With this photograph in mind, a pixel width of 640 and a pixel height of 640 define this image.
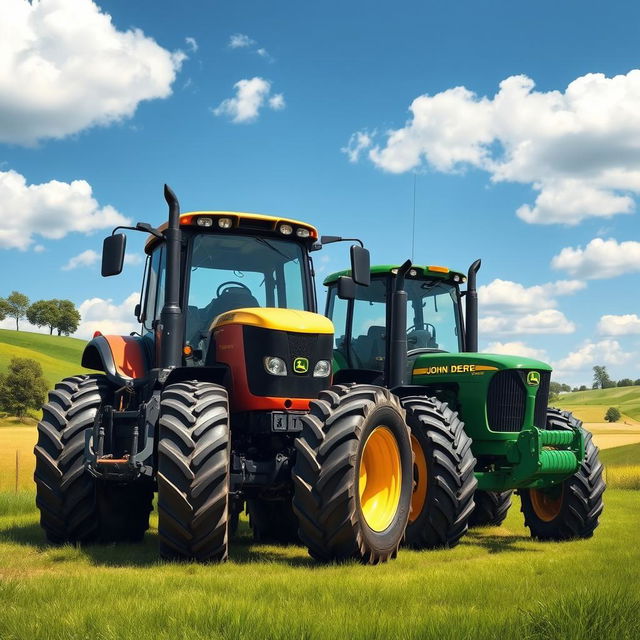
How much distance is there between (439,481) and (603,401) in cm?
14898

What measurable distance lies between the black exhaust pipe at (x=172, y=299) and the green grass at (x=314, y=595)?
1.88m

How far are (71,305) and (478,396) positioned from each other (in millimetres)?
119202

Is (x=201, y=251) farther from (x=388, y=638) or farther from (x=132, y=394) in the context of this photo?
(x=388, y=638)

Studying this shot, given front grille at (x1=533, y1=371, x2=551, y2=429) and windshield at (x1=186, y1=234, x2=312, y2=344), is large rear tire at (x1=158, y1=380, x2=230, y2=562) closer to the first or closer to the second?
windshield at (x1=186, y1=234, x2=312, y2=344)

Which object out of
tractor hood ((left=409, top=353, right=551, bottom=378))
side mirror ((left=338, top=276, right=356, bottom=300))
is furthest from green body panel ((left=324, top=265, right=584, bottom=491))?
side mirror ((left=338, top=276, right=356, bottom=300))

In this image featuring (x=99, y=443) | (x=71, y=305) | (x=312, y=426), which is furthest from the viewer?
(x=71, y=305)

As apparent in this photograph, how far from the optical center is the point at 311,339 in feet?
26.2

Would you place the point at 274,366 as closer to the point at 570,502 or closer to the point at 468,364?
the point at 468,364

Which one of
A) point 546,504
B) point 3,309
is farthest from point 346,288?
point 3,309

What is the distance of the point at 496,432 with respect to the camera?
9555mm

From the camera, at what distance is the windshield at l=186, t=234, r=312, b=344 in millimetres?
8414

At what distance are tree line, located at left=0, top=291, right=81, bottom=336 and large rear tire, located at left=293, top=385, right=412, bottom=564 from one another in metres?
117

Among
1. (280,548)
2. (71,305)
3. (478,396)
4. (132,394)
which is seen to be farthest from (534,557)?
(71,305)

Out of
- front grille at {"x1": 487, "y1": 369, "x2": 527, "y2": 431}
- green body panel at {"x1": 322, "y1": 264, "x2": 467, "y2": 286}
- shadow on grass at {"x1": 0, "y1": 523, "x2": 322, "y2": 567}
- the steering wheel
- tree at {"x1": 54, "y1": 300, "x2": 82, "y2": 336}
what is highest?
tree at {"x1": 54, "y1": 300, "x2": 82, "y2": 336}
